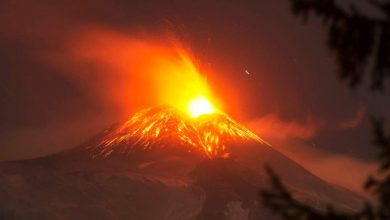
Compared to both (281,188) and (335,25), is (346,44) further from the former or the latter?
(281,188)

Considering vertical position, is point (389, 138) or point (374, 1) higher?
point (374, 1)

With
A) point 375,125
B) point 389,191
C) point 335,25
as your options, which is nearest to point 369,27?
point 335,25

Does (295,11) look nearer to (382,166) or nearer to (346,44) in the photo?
(346,44)

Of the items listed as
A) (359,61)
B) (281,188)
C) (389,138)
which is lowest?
(281,188)

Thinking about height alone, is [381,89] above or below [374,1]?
below

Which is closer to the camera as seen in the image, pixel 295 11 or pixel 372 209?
pixel 372 209

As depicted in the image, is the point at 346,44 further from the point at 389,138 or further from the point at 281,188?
the point at 281,188

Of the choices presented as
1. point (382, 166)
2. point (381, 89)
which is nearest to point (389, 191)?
point (382, 166)

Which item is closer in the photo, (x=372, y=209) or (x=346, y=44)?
(x=372, y=209)

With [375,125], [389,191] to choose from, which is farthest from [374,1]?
[389,191]
